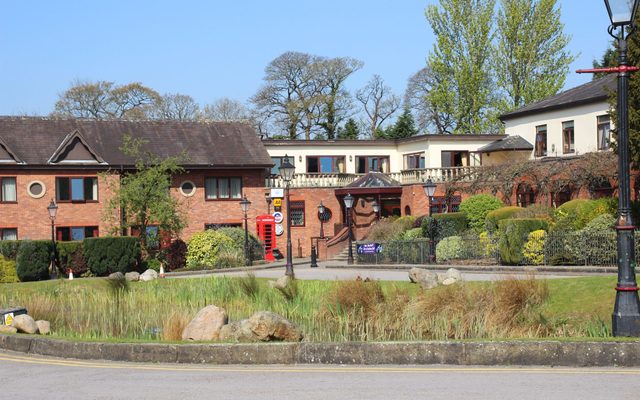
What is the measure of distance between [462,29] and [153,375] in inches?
2219

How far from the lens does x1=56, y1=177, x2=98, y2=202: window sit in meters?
49.6

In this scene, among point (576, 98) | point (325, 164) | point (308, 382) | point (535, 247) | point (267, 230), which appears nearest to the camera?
point (308, 382)

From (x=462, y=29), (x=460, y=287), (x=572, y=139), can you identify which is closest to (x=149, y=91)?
(x=462, y=29)

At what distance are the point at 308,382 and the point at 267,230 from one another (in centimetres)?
4020

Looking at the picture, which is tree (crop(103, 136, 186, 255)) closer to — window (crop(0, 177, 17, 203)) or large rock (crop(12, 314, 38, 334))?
window (crop(0, 177, 17, 203))

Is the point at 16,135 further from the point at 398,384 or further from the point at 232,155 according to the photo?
the point at 398,384

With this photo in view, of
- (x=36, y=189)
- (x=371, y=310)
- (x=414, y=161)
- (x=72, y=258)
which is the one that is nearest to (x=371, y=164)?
(x=414, y=161)

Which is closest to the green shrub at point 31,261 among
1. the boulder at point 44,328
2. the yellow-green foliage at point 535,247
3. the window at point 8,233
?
the window at point 8,233

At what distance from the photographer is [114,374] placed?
42.6 ft

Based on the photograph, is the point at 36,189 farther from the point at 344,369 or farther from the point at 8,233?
the point at 344,369

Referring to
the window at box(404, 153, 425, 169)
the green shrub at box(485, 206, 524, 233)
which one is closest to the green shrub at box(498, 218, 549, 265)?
the green shrub at box(485, 206, 524, 233)

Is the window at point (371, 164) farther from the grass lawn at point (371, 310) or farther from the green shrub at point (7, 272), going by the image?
the grass lawn at point (371, 310)

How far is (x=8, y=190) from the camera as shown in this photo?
4850 centimetres

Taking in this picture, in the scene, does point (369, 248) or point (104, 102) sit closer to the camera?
point (369, 248)
